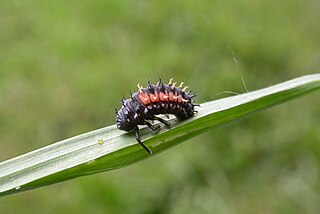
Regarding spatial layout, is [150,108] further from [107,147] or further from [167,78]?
[167,78]

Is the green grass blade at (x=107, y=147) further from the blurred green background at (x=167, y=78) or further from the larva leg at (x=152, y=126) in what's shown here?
the blurred green background at (x=167, y=78)

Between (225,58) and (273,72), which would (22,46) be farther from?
(273,72)

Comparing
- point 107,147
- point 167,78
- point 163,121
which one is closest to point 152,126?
point 163,121

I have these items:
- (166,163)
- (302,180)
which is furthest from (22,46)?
(302,180)

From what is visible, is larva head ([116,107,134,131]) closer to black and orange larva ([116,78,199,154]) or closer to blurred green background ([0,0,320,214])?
black and orange larva ([116,78,199,154])

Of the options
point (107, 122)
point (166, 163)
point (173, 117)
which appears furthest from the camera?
point (107, 122)

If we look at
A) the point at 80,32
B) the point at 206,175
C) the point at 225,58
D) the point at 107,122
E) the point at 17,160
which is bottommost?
the point at 17,160
